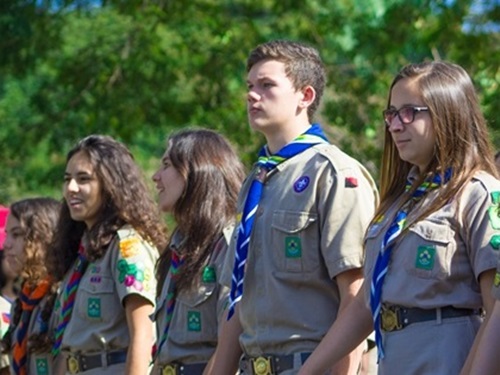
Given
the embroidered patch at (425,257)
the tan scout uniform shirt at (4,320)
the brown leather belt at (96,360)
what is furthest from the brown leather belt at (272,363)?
the tan scout uniform shirt at (4,320)

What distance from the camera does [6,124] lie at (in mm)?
19266

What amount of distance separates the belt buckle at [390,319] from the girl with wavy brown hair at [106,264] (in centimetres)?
215

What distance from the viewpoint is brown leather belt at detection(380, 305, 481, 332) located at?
205 inches

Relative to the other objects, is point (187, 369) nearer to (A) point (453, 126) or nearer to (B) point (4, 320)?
(A) point (453, 126)

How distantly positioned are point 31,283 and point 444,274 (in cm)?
387

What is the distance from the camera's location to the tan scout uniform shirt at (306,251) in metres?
5.81

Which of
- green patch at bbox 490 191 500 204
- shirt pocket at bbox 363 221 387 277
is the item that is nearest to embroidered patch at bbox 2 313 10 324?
shirt pocket at bbox 363 221 387 277

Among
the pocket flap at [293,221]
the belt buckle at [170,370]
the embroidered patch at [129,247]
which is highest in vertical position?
the pocket flap at [293,221]

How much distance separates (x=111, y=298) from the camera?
7.49m

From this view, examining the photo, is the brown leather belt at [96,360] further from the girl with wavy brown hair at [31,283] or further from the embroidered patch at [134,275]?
the girl with wavy brown hair at [31,283]

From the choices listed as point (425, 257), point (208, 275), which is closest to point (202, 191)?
point (208, 275)

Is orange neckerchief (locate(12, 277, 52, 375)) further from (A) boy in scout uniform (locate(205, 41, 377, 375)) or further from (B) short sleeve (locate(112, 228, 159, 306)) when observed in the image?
(A) boy in scout uniform (locate(205, 41, 377, 375))

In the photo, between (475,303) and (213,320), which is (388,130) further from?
(213,320)

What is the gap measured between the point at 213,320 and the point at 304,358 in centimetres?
107
